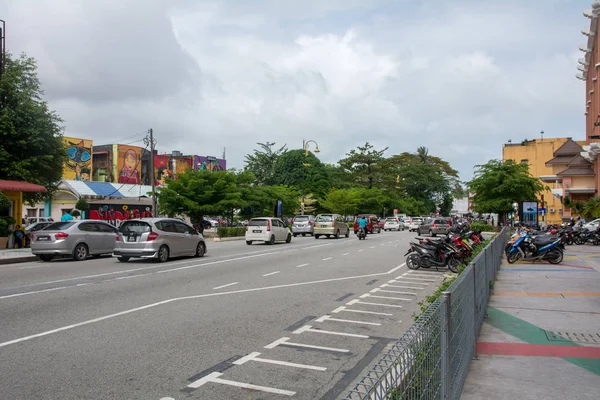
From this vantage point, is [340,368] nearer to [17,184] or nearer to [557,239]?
[557,239]

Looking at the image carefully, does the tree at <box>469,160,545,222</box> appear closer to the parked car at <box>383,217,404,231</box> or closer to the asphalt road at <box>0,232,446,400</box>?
the parked car at <box>383,217,404,231</box>

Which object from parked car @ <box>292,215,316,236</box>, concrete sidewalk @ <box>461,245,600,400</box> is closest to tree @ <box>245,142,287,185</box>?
parked car @ <box>292,215,316,236</box>

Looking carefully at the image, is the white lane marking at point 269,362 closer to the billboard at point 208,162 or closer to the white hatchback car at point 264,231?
the white hatchback car at point 264,231

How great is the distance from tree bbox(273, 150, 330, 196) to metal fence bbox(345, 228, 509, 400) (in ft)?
219

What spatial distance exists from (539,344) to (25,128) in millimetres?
25582

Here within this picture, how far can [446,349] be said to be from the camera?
3996 millimetres

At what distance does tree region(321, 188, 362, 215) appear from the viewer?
6631 centimetres

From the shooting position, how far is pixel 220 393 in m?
5.11

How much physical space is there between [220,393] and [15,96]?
25.6 meters

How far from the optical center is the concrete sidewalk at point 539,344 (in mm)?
5305

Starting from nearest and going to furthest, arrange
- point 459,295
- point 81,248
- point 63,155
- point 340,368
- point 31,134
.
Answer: point 459,295
point 340,368
point 81,248
point 31,134
point 63,155

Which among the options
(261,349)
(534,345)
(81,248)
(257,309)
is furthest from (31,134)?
(534,345)

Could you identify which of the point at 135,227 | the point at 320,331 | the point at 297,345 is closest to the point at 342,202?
the point at 135,227

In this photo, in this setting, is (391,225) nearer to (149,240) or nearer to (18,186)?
(18,186)
